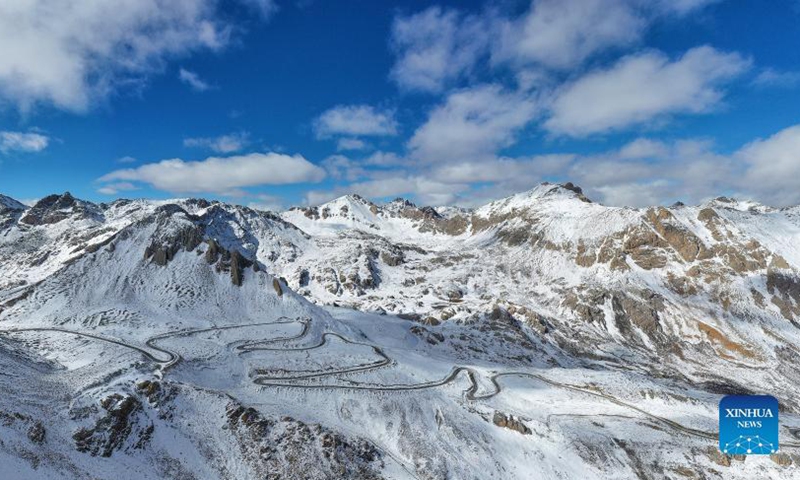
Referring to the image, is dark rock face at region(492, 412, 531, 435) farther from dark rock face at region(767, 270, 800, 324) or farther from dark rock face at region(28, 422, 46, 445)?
dark rock face at region(767, 270, 800, 324)

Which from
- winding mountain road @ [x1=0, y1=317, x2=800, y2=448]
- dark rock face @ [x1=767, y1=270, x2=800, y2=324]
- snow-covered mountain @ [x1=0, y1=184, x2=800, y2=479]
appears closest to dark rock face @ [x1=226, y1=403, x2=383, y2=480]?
snow-covered mountain @ [x1=0, y1=184, x2=800, y2=479]

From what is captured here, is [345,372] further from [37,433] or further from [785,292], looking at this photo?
[785,292]

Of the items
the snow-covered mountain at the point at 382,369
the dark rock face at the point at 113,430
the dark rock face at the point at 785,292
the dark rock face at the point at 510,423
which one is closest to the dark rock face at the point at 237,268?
the snow-covered mountain at the point at 382,369

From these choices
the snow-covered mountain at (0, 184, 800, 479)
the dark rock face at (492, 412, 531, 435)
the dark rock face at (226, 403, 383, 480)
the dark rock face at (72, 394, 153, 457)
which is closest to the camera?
the dark rock face at (72, 394, 153, 457)

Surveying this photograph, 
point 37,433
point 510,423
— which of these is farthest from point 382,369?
point 37,433

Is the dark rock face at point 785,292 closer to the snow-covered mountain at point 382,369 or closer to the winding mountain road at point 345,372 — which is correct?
the snow-covered mountain at point 382,369

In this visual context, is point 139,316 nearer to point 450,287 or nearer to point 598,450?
point 598,450

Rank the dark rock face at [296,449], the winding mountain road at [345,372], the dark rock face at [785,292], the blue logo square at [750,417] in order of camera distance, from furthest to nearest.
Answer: the dark rock face at [785,292], the winding mountain road at [345,372], the dark rock face at [296,449], the blue logo square at [750,417]

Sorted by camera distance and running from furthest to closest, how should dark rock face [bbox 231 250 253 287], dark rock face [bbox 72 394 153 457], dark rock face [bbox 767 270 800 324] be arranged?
1. dark rock face [bbox 767 270 800 324]
2. dark rock face [bbox 231 250 253 287]
3. dark rock face [bbox 72 394 153 457]

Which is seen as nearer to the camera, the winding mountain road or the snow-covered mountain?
the snow-covered mountain
